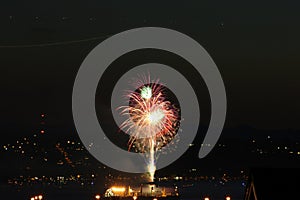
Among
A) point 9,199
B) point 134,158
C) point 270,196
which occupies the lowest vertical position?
point 270,196

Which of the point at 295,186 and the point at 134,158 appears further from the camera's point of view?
the point at 134,158

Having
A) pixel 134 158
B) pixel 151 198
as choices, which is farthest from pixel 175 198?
pixel 134 158

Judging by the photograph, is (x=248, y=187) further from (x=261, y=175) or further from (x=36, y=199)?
(x=36, y=199)

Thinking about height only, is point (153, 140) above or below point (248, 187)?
above

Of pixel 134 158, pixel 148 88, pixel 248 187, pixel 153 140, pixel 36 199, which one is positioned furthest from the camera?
pixel 134 158

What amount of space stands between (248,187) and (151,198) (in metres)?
65.4

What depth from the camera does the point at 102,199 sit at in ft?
282

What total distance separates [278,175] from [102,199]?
220ft

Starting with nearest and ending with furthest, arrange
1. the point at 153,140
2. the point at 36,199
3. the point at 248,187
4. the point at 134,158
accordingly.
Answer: the point at 248,187
the point at 153,140
the point at 36,199
the point at 134,158

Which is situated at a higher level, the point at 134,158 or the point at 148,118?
the point at 134,158

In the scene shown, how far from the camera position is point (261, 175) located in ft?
67.6

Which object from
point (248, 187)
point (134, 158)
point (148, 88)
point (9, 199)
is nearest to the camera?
point (248, 187)

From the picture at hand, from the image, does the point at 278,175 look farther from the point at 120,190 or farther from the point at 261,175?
the point at 120,190

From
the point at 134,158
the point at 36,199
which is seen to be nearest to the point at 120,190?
the point at 36,199
